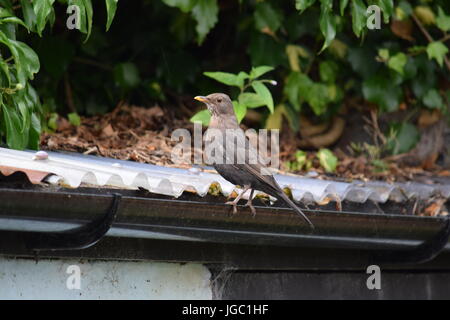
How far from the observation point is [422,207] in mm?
5703

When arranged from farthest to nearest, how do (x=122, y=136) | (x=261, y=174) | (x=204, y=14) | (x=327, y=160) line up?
(x=327, y=160) < (x=204, y=14) < (x=122, y=136) < (x=261, y=174)

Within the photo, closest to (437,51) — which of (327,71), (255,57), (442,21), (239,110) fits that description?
→ (442,21)

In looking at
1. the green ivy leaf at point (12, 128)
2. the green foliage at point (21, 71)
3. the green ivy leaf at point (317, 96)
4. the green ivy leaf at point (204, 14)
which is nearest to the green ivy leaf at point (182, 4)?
the green ivy leaf at point (204, 14)

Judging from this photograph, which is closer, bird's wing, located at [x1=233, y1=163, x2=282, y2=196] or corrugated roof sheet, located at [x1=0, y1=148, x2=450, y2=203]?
corrugated roof sheet, located at [x1=0, y1=148, x2=450, y2=203]

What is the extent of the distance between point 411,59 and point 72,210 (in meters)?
4.24

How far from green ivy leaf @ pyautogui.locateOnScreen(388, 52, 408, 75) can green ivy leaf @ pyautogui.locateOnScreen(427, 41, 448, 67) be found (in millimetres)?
212

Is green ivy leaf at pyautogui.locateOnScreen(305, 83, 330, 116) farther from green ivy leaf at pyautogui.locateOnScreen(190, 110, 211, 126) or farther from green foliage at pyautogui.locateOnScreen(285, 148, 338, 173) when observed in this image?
green ivy leaf at pyautogui.locateOnScreen(190, 110, 211, 126)

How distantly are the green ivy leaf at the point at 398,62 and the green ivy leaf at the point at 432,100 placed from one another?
365mm

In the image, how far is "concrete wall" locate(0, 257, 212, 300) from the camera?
158 inches

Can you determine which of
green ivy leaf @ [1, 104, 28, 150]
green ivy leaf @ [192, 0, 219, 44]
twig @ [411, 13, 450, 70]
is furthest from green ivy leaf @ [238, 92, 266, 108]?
twig @ [411, 13, 450, 70]

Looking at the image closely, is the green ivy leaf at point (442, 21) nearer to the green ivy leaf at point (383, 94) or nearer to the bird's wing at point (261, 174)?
the green ivy leaf at point (383, 94)

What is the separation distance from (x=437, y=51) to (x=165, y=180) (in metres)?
3.59

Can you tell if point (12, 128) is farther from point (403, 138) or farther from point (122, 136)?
point (403, 138)

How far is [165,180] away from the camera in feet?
13.4
